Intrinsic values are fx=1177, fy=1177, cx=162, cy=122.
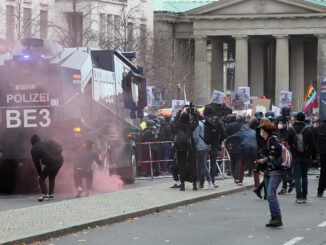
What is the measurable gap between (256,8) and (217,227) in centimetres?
8941

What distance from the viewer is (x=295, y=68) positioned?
4429 inches

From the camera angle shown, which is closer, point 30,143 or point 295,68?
point 30,143

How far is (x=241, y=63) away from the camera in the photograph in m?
108

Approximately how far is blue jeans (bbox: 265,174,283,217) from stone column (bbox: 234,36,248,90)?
89.3 metres

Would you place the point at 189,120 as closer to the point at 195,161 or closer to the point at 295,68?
the point at 195,161

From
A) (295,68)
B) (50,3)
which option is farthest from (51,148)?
(295,68)

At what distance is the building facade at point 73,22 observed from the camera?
54.2 m

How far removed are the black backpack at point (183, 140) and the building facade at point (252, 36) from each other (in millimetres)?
74751

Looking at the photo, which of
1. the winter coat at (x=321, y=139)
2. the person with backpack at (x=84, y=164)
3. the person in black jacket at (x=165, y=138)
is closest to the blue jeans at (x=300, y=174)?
the winter coat at (x=321, y=139)

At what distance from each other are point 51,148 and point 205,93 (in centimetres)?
8145

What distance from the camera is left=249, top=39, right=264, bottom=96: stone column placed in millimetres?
112794

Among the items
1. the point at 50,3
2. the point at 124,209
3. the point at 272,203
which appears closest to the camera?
the point at 272,203

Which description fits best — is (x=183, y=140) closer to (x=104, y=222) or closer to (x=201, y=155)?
(x=201, y=155)

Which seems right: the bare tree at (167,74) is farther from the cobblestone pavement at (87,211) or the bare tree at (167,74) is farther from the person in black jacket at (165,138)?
the cobblestone pavement at (87,211)
